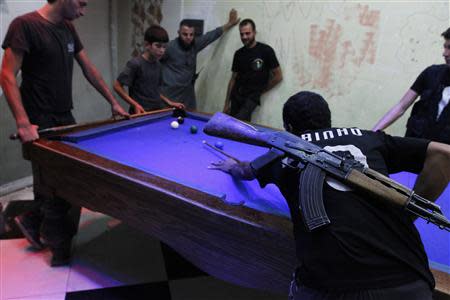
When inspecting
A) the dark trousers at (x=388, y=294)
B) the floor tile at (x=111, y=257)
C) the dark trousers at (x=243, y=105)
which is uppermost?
the dark trousers at (x=388, y=294)

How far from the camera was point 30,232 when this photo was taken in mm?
1986

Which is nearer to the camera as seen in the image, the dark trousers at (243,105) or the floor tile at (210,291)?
the floor tile at (210,291)

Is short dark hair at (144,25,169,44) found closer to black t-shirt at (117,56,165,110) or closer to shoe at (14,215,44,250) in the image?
black t-shirt at (117,56,165,110)

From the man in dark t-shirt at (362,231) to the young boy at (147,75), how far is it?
158cm

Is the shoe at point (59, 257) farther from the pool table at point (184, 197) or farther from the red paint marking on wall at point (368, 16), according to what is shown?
the red paint marking on wall at point (368, 16)

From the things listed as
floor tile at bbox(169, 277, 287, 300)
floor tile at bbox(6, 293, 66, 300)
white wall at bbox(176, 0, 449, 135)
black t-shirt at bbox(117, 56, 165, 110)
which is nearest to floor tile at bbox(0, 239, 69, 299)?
floor tile at bbox(6, 293, 66, 300)

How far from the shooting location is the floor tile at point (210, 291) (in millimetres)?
1749

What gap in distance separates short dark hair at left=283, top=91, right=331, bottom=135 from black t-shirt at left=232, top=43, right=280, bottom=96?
209cm

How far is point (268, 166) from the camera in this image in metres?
1.08

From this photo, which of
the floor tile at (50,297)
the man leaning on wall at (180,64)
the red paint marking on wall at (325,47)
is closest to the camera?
the floor tile at (50,297)

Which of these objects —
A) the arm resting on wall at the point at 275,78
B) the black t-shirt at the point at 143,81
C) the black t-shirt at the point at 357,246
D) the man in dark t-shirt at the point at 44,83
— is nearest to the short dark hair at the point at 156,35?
the black t-shirt at the point at 143,81

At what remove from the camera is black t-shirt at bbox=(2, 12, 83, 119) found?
69.7 inches

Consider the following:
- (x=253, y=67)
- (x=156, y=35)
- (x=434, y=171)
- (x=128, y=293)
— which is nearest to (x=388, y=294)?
(x=434, y=171)

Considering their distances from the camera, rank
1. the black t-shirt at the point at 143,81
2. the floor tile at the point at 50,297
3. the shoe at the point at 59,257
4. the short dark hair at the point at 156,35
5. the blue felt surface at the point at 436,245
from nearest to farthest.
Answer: the blue felt surface at the point at 436,245 < the floor tile at the point at 50,297 < the shoe at the point at 59,257 < the short dark hair at the point at 156,35 < the black t-shirt at the point at 143,81
